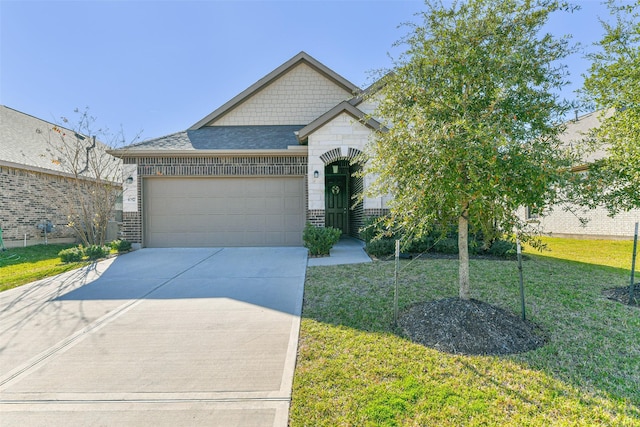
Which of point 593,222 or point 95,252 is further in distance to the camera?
point 593,222

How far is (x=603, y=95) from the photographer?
18.4 ft

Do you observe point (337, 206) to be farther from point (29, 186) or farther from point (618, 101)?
point (29, 186)

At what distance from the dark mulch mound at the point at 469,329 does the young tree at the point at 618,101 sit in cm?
257

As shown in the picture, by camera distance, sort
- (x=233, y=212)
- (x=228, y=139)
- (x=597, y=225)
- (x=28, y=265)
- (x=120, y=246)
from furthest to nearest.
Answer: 1. (x=597, y=225)
2. (x=228, y=139)
3. (x=233, y=212)
4. (x=120, y=246)
5. (x=28, y=265)

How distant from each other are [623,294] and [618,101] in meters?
3.29

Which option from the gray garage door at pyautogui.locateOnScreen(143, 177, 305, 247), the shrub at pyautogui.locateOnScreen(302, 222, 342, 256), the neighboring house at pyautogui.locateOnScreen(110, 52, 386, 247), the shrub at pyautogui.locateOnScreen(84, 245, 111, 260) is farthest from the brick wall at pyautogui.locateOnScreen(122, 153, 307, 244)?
the shrub at pyautogui.locateOnScreen(302, 222, 342, 256)

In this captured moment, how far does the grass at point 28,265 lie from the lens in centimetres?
729

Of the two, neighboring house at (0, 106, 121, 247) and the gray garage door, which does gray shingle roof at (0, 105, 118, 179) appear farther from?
the gray garage door

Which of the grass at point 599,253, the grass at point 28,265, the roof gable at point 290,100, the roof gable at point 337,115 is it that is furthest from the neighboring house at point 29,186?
the grass at point 599,253

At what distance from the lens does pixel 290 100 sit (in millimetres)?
13602

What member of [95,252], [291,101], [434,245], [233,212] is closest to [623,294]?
[434,245]

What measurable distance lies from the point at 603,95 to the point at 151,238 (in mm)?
12413

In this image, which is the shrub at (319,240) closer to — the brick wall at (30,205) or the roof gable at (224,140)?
the roof gable at (224,140)

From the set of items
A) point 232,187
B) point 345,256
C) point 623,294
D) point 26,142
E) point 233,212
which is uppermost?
point 26,142
